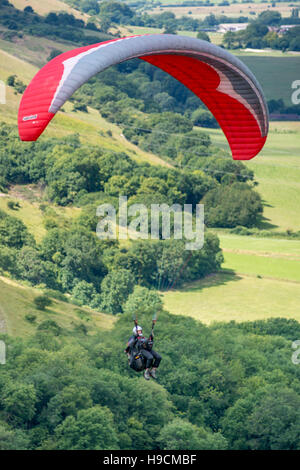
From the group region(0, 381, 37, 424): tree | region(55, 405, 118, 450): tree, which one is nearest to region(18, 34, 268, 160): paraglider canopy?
region(55, 405, 118, 450): tree

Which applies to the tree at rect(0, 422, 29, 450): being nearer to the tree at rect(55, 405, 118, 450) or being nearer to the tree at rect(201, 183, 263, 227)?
the tree at rect(55, 405, 118, 450)

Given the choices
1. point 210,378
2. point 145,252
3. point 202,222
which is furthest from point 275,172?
point 210,378

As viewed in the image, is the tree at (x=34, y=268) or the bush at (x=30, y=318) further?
the tree at (x=34, y=268)

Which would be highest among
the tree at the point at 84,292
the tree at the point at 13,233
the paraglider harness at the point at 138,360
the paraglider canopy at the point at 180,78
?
the paraglider canopy at the point at 180,78

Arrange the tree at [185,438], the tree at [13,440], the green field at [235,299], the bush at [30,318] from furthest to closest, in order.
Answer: the green field at [235,299], the bush at [30,318], the tree at [185,438], the tree at [13,440]

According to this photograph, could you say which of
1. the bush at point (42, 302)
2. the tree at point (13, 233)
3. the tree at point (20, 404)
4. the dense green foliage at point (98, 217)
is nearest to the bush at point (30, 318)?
the bush at point (42, 302)

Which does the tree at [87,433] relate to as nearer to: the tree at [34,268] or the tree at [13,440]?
the tree at [13,440]

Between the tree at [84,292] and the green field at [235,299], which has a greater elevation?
the green field at [235,299]
